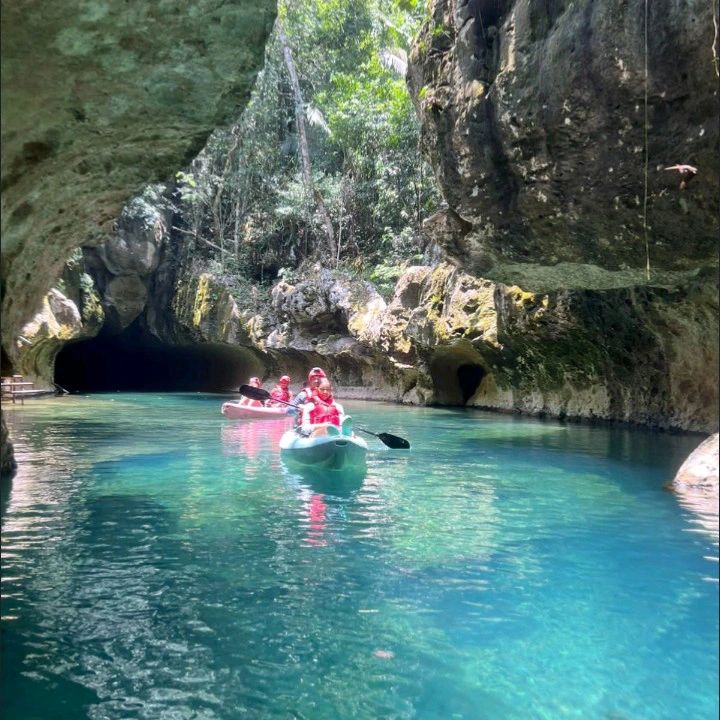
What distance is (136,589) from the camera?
5.27m

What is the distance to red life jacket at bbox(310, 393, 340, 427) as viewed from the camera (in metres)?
11.6

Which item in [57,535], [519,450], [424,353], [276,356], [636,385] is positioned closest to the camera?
[57,535]

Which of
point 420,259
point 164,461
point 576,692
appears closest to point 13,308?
point 576,692

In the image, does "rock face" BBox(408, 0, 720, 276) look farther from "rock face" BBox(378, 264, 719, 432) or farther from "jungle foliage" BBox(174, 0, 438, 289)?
"jungle foliage" BBox(174, 0, 438, 289)

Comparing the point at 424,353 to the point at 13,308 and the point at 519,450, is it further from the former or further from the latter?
the point at 13,308

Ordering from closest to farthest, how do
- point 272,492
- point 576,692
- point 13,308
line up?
point 576,692 → point 13,308 → point 272,492

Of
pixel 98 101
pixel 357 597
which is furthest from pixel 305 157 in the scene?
pixel 98 101

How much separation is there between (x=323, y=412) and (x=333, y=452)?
4.18ft

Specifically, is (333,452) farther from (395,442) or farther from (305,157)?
(305,157)

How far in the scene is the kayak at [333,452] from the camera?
10500 millimetres

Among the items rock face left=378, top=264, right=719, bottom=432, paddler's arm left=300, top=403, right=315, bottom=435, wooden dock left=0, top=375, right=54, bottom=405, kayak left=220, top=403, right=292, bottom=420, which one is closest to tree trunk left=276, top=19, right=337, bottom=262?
rock face left=378, top=264, right=719, bottom=432

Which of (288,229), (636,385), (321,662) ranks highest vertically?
(288,229)

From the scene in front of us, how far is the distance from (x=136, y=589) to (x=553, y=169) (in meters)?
8.58

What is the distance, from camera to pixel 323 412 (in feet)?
38.5
